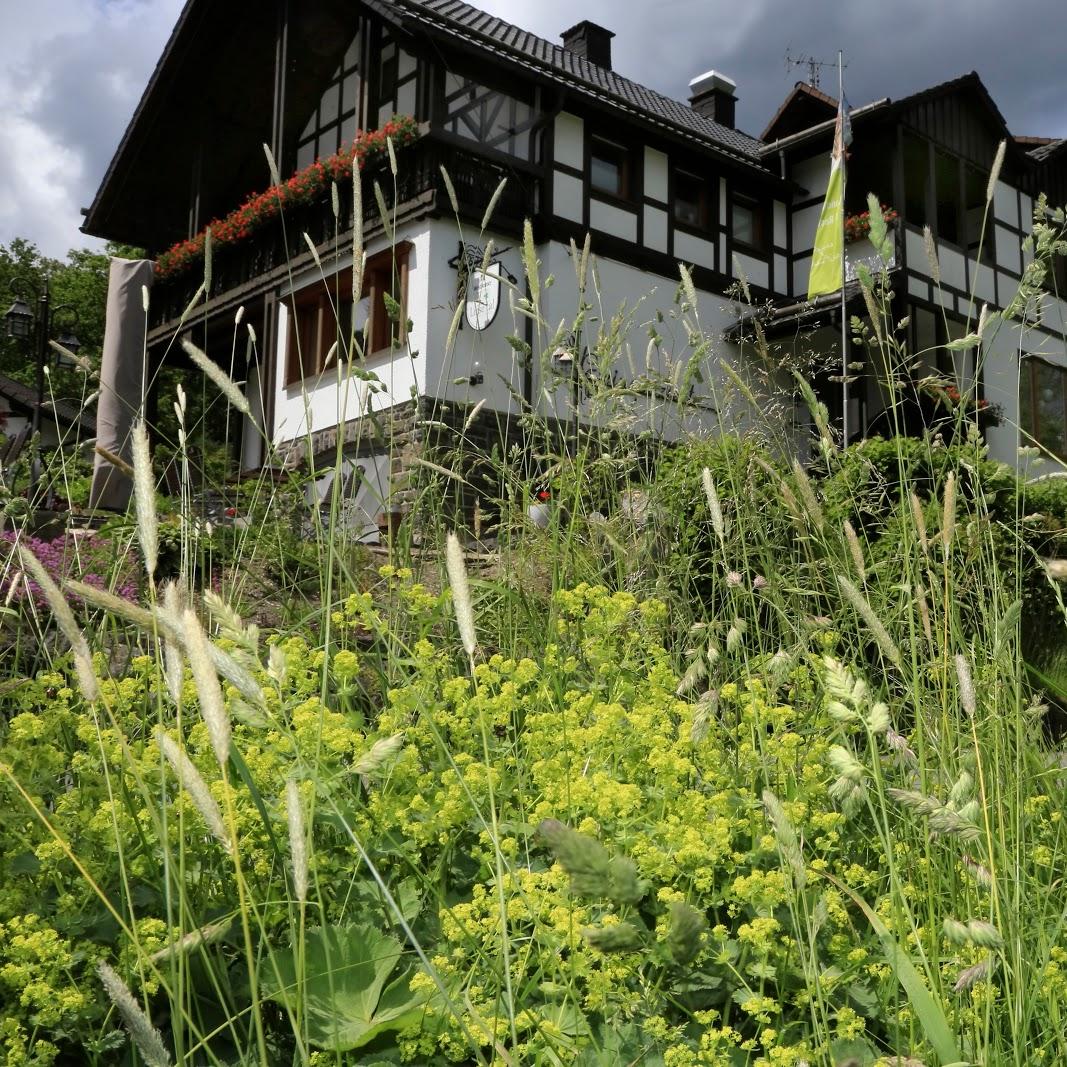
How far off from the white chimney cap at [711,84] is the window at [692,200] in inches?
189

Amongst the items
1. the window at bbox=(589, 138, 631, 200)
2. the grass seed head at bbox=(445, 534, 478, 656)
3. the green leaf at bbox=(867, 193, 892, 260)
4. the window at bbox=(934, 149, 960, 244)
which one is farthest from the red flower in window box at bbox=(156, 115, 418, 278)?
the grass seed head at bbox=(445, 534, 478, 656)

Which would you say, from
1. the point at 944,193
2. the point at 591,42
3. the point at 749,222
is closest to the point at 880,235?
the point at 749,222

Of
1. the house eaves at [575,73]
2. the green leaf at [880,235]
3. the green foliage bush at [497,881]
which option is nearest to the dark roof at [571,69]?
the house eaves at [575,73]

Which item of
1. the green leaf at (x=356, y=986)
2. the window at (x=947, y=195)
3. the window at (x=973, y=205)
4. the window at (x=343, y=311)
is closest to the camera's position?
the green leaf at (x=356, y=986)

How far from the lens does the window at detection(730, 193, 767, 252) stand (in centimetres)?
1600

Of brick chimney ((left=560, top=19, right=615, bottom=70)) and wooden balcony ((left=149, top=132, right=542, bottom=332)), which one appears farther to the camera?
brick chimney ((left=560, top=19, right=615, bottom=70))

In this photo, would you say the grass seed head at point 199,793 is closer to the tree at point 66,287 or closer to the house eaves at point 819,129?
the house eaves at point 819,129

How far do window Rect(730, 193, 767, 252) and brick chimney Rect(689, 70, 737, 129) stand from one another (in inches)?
151

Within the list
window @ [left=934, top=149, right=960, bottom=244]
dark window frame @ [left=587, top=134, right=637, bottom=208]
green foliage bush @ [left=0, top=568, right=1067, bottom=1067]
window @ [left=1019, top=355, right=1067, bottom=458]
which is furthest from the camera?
window @ [left=1019, top=355, right=1067, bottom=458]

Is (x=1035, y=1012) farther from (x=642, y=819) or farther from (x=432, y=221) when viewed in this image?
(x=432, y=221)

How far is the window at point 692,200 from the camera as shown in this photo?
15344mm

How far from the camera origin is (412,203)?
1248 cm

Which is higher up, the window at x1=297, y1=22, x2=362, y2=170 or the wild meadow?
the window at x1=297, y1=22, x2=362, y2=170

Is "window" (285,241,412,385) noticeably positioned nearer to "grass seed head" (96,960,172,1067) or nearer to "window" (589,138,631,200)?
"window" (589,138,631,200)
